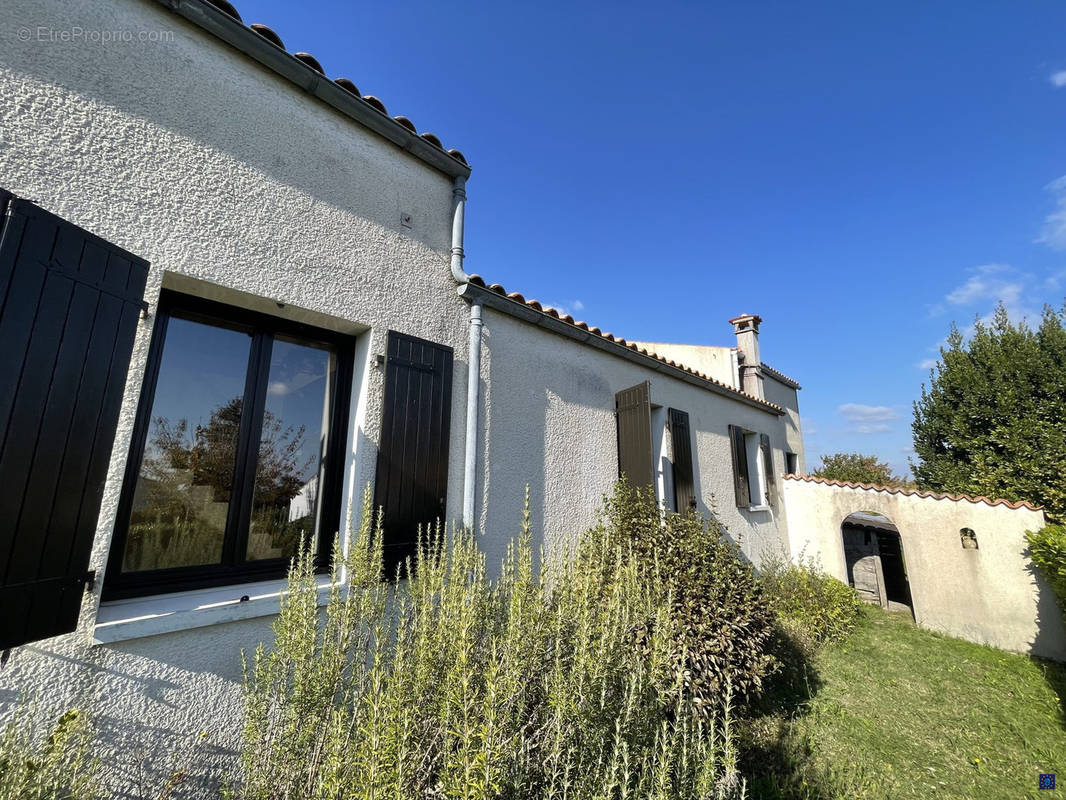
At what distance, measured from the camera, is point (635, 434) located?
→ 531cm

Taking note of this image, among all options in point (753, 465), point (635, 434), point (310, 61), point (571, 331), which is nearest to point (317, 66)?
point (310, 61)

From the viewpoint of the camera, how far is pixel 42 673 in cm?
184

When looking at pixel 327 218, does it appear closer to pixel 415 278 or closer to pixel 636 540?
pixel 415 278

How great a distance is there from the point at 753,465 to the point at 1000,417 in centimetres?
501

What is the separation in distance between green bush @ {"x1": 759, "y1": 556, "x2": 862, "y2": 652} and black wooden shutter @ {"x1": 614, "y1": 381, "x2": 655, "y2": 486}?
2812 mm

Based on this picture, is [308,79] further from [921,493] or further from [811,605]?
[921,493]

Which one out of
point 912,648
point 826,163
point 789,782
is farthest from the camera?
point 826,163

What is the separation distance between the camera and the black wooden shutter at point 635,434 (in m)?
5.11

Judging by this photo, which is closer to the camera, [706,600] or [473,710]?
[473,710]

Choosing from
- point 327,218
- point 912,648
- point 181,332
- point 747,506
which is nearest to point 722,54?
point 327,218

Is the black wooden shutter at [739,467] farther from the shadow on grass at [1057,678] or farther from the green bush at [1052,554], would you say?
the shadow on grass at [1057,678]

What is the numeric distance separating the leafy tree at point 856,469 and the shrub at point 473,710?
15415 mm

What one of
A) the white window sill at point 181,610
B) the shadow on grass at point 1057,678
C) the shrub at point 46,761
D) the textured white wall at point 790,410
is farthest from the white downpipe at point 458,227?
the textured white wall at point 790,410

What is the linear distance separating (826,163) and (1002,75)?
120 inches
